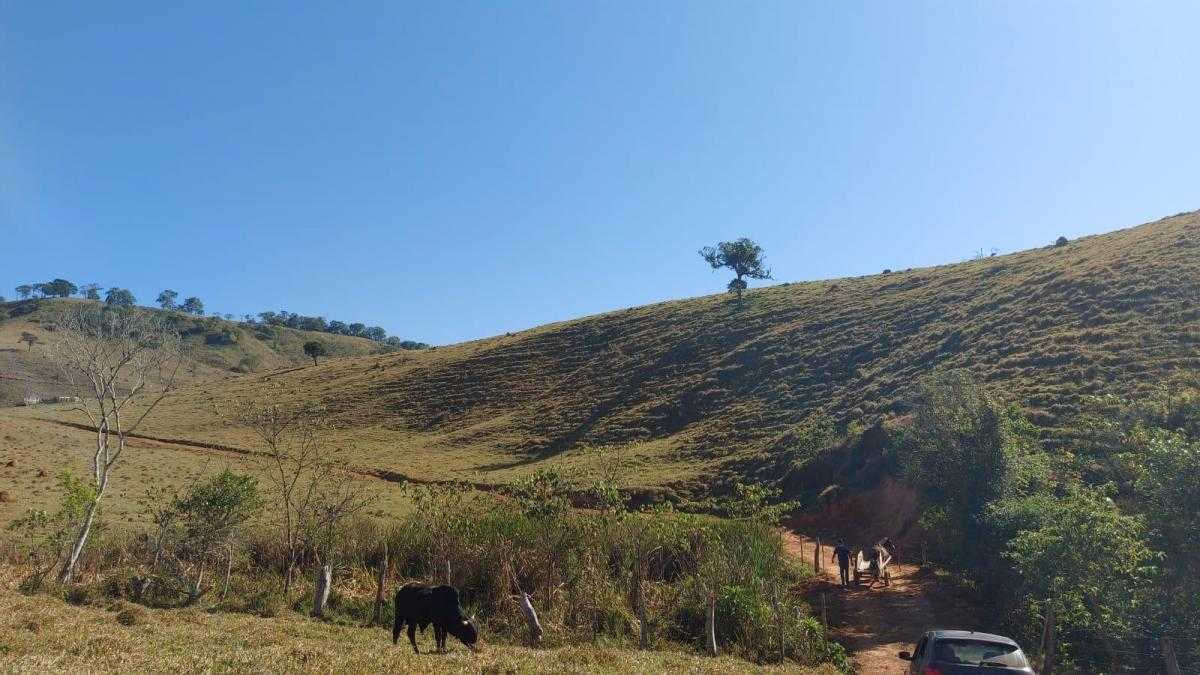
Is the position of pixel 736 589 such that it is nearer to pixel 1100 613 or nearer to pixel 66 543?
pixel 1100 613

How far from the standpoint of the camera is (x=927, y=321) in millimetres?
54250

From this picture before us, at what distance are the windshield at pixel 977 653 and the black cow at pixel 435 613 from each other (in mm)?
8190

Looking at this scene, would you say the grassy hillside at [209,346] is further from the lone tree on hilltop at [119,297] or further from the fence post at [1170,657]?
the fence post at [1170,657]

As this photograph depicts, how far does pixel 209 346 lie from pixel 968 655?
6971 inches

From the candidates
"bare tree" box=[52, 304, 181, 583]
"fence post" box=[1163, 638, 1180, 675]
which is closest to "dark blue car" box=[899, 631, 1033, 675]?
"fence post" box=[1163, 638, 1180, 675]

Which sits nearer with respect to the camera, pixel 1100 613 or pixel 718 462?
pixel 1100 613

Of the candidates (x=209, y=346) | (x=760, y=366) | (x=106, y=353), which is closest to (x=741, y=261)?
(x=760, y=366)

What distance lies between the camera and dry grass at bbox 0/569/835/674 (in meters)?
10.5

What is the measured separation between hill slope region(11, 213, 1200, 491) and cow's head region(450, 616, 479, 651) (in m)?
28.6

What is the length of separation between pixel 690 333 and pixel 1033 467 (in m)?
51.6

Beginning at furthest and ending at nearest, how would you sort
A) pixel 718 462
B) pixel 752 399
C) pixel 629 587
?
pixel 752 399 < pixel 718 462 < pixel 629 587

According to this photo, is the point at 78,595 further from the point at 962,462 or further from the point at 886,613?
the point at 962,462

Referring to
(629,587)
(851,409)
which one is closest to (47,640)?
(629,587)

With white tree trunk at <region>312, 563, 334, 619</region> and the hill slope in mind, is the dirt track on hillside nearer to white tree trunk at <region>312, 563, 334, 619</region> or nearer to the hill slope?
white tree trunk at <region>312, 563, 334, 619</region>
